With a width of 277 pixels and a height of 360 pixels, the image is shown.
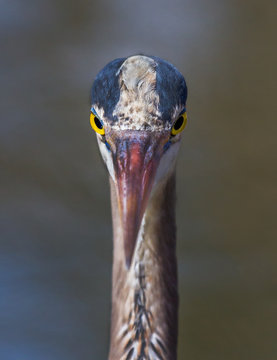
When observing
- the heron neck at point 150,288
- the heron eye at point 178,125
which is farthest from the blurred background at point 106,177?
the heron eye at point 178,125

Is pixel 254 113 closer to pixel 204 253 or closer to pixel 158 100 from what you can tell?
pixel 204 253

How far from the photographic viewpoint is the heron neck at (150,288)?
1.94 m

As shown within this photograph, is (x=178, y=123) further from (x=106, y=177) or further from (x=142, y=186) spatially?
(x=106, y=177)

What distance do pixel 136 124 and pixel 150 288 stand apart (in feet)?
1.53

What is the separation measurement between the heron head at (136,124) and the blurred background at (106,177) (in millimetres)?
1746

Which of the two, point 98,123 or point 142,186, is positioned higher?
point 98,123

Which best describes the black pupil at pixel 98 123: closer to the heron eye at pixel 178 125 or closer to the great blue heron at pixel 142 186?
the great blue heron at pixel 142 186

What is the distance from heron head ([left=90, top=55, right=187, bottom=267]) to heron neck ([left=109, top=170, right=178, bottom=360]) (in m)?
0.22

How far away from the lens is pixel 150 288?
1.95 m

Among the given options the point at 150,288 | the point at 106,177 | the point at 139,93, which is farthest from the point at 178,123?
the point at 106,177

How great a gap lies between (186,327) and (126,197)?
1859mm

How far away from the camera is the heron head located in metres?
1.68

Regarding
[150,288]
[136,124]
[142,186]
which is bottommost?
[150,288]

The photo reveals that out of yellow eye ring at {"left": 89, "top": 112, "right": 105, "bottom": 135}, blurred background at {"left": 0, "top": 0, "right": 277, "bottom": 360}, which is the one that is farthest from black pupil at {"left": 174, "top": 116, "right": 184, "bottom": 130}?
blurred background at {"left": 0, "top": 0, "right": 277, "bottom": 360}
